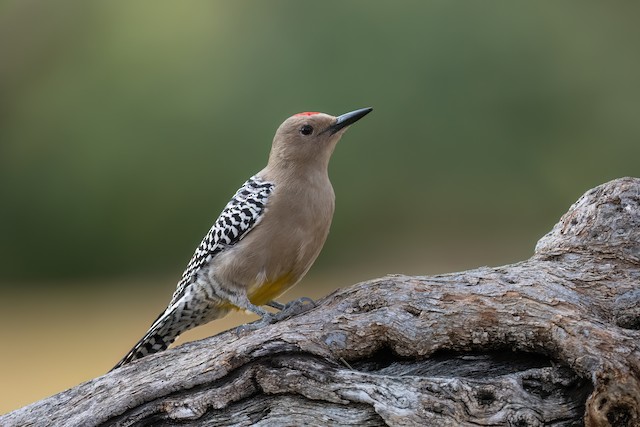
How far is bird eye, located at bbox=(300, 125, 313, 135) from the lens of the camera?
357 cm

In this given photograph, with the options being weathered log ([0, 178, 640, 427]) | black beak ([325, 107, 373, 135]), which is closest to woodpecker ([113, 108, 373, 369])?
black beak ([325, 107, 373, 135])

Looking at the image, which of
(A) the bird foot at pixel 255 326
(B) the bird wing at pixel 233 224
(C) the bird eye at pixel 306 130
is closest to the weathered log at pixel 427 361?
(A) the bird foot at pixel 255 326

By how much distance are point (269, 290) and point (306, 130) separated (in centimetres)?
76

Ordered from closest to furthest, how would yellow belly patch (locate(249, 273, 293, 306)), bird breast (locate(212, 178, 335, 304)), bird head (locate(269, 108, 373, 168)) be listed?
bird breast (locate(212, 178, 335, 304))
yellow belly patch (locate(249, 273, 293, 306))
bird head (locate(269, 108, 373, 168))

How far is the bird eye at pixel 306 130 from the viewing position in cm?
357

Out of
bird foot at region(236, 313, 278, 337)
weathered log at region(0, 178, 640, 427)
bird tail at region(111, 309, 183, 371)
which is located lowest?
weathered log at region(0, 178, 640, 427)

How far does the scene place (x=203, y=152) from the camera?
19.6ft

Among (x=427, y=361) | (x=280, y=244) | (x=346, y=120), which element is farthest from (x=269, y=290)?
(x=427, y=361)

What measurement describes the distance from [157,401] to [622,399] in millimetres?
1499

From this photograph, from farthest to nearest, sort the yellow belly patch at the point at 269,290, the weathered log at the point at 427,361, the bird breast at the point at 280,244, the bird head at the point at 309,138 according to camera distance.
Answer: the bird head at the point at 309,138, the yellow belly patch at the point at 269,290, the bird breast at the point at 280,244, the weathered log at the point at 427,361

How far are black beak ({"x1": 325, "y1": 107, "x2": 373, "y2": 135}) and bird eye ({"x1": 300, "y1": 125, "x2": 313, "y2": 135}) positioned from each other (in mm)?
75

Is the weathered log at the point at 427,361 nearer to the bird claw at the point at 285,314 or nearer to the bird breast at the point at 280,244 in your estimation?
the bird claw at the point at 285,314

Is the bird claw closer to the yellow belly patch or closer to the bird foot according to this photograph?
the bird foot

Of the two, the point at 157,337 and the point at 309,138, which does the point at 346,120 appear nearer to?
the point at 309,138
